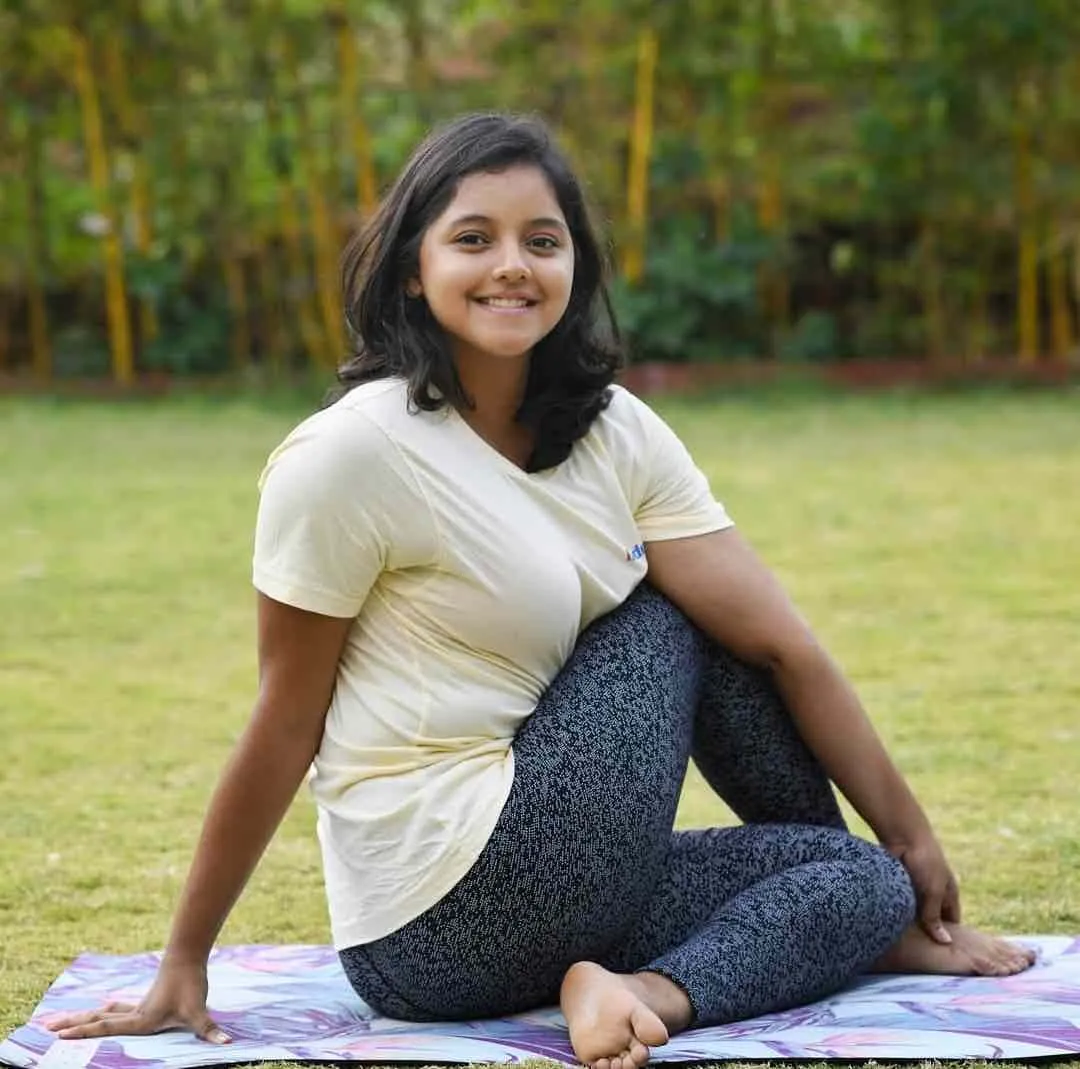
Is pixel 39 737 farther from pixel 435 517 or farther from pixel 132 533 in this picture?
pixel 132 533

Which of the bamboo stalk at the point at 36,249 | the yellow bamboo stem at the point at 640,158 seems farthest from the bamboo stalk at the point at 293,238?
the yellow bamboo stem at the point at 640,158

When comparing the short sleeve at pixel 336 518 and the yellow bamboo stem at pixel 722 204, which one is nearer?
the short sleeve at pixel 336 518

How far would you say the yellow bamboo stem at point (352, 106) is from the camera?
12414mm

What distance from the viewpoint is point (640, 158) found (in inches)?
503

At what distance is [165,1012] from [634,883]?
532 millimetres

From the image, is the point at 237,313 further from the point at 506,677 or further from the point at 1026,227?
the point at 506,677

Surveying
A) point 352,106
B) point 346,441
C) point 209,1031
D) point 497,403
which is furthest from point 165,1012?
point 352,106

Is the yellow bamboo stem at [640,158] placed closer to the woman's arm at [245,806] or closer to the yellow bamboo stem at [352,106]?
the yellow bamboo stem at [352,106]

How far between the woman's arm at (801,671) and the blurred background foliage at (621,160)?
1003 cm

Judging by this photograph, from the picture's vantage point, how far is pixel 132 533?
7.18 meters

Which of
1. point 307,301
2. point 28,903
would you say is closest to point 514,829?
point 28,903

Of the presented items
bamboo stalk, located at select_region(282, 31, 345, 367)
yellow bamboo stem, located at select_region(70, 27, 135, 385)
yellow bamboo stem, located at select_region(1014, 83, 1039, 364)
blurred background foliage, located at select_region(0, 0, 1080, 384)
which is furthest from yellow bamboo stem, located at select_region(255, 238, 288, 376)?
yellow bamboo stem, located at select_region(1014, 83, 1039, 364)

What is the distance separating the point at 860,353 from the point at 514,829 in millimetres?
11253

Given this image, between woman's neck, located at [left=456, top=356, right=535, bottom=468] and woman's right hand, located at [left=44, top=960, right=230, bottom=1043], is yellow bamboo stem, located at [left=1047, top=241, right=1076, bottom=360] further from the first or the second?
woman's right hand, located at [left=44, top=960, right=230, bottom=1043]
